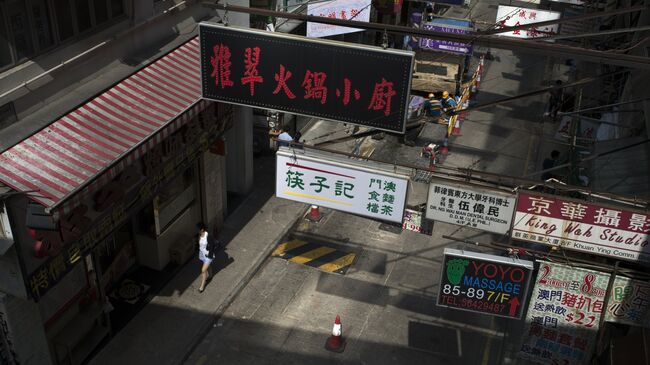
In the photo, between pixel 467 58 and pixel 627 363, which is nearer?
pixel 627 363

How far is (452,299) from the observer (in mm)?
12922

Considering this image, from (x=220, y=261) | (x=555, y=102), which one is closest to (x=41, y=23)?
(x=220, y=261)

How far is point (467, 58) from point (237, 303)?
1979cm

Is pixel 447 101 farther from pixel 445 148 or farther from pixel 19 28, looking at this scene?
pixel 19 28

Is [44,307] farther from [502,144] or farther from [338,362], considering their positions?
[502,144]

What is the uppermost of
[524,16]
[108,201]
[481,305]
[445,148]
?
[524,16]

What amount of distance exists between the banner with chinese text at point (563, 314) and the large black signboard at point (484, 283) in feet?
2.77

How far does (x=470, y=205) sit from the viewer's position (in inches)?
496

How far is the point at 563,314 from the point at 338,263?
26.2ft

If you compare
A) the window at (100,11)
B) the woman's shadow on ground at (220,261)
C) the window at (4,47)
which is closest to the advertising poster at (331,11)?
the woman's shadow on ground at (220,261)

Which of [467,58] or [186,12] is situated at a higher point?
[186,12]

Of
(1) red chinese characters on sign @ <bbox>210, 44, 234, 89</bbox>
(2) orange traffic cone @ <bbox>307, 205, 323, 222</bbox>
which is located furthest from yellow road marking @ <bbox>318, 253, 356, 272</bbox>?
(1) red chinese characters on sign @ <bbox>210, 44, 234, 89</bbox>

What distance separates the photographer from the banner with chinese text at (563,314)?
42.1 feet

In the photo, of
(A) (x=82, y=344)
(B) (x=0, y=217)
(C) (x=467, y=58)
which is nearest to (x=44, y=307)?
(A) (x=82, y=344)
